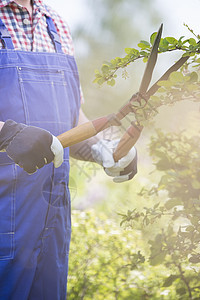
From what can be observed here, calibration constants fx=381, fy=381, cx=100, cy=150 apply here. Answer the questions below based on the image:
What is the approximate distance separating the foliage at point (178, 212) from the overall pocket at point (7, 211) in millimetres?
430

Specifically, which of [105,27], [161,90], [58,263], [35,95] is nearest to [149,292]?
[58,263]

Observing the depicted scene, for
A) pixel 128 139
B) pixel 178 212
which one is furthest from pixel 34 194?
pixel 178 212

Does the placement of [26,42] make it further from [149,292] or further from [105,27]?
[105,27]

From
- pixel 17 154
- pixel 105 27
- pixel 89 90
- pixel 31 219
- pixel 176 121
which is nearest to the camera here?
pixel 17 154

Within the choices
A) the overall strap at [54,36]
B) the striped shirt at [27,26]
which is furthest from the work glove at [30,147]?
the overall strap at [54,36]

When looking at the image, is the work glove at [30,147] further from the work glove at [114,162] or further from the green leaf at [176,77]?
the green leaf at [176,77]

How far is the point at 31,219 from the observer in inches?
58.9

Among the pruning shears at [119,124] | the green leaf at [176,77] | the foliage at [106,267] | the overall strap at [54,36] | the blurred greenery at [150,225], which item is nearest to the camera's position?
the green leaf at [176,77]

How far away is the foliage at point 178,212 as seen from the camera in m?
1.22

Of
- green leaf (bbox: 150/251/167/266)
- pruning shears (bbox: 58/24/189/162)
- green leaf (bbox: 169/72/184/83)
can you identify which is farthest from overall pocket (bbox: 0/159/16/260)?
green leaf (bbox: 169/72/184/83)

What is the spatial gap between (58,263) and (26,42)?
0.95 m

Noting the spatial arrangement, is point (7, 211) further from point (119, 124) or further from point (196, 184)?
point (196, 184)

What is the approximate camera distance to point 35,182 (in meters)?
1.51

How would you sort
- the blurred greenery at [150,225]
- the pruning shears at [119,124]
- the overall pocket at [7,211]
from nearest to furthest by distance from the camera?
the pruning shears at [119,124] < the blurred greenery at [150,225] < the overall pocket at [7,211]
